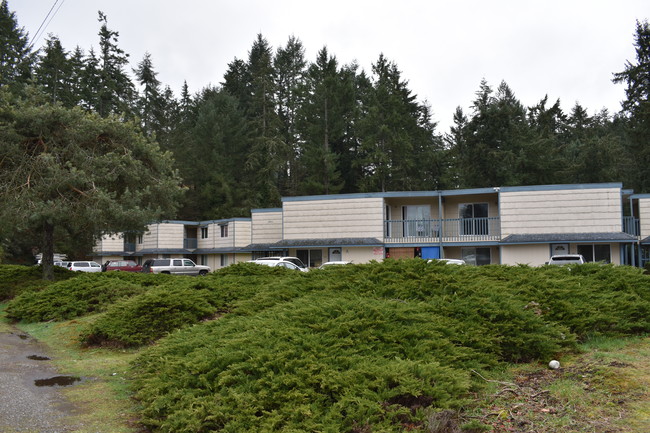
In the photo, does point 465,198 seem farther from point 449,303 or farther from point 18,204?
point 449,303

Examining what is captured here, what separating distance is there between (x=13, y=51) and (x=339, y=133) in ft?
116

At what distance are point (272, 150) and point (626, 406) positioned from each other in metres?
51.5

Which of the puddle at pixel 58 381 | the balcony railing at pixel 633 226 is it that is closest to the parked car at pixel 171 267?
the balcony railing at pixel 633 226

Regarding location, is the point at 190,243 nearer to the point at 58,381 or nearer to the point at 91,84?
the point at 91,84

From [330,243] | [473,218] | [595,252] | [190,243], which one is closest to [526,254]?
[595,252]

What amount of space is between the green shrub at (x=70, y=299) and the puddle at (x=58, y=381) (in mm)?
6047

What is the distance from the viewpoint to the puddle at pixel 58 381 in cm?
771

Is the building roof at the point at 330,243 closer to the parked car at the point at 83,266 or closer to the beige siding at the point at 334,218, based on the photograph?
the beige siding at the point at 334,218

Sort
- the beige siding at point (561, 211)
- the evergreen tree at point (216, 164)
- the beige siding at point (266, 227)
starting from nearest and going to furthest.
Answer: the beige siding at point (561, 211) < the beige siding at point (266, 227) < the evergreen tree at point (216, 164)

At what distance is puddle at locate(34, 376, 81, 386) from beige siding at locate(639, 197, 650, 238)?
30690 millimetres

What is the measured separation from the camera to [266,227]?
1515 inches

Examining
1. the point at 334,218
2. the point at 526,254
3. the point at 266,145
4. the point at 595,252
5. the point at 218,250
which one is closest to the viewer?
the point at 595,252

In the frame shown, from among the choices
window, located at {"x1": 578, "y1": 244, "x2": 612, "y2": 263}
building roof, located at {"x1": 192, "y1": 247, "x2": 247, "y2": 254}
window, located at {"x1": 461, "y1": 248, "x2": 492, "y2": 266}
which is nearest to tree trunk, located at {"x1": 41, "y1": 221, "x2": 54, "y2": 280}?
building roof, located at {"x1": 192, "y1": 247, "x2": 247, "y2": 254}

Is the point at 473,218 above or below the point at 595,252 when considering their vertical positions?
above
